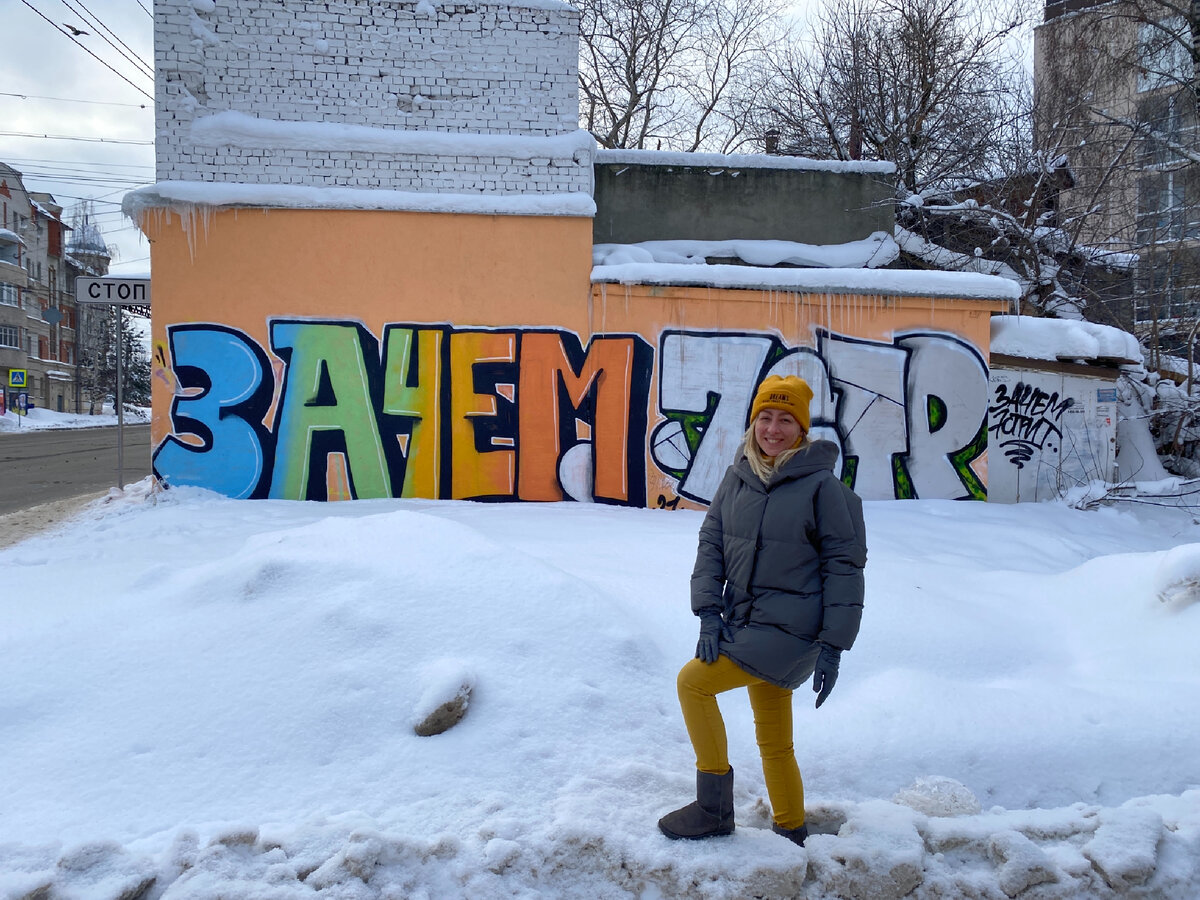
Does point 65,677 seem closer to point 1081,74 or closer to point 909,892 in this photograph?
point 909,892

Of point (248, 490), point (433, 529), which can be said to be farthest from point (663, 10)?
point (433, 529)

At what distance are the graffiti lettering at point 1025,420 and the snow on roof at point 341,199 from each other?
486cm

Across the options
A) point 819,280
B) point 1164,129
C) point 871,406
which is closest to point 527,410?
point 819,280

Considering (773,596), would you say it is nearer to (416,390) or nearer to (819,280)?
(416,390)

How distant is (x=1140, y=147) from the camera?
12.1 m

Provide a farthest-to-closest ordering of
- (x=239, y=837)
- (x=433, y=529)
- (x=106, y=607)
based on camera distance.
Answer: (x=433, y=529), (x=106, y=607), (x=239, y=837)

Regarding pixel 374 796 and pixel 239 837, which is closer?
pixel 239 837

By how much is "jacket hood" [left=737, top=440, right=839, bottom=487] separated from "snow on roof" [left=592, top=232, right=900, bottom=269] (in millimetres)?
7173

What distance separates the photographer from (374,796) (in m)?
2.90

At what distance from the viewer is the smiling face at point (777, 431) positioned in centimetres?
271

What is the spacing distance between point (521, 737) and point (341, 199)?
6.41 metres

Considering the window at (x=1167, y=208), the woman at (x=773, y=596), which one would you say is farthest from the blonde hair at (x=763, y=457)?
the window at (x=1167, y=208)

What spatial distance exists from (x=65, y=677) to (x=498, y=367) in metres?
5.41

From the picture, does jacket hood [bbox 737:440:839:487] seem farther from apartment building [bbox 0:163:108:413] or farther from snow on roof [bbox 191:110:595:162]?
apartment building [bbox 0:163:108:413]
